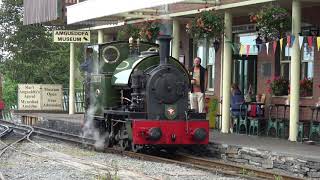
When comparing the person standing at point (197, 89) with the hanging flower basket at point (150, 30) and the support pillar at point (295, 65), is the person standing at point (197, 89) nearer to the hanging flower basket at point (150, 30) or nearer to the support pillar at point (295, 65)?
the support pillar at point (295, 65)

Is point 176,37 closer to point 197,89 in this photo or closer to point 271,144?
point 197,89

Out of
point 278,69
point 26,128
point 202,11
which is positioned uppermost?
point 202,11

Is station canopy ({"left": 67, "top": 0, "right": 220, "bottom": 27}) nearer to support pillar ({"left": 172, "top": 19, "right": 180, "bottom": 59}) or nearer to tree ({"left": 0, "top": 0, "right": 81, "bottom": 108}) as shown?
support pillar ({"left": 172, "top": 19, "right": 180, "bottom": 59})

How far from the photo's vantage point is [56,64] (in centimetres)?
3559

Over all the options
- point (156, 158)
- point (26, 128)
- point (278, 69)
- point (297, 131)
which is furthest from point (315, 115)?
point (26, 128)

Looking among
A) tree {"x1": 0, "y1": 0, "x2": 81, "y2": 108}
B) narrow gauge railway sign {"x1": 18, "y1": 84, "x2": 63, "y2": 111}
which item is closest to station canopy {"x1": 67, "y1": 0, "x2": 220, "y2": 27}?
narrow gauge railway sign {"x1": 18, "y1": 84, "x2": 63, "y2": 111}

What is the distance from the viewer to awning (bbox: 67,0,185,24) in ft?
50.3

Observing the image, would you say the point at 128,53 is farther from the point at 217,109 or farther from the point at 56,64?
the point at 56,64

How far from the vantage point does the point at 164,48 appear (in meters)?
12.8

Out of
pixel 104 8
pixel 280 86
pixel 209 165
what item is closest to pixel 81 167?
pixel 209 165

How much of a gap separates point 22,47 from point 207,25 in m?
18.8

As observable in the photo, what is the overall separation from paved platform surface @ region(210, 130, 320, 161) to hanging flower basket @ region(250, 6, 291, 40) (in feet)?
7.71

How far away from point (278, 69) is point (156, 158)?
523cm

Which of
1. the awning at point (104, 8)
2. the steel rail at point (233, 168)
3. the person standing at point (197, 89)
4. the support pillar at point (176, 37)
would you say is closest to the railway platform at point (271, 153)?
the steel rail at point (233, 168)
